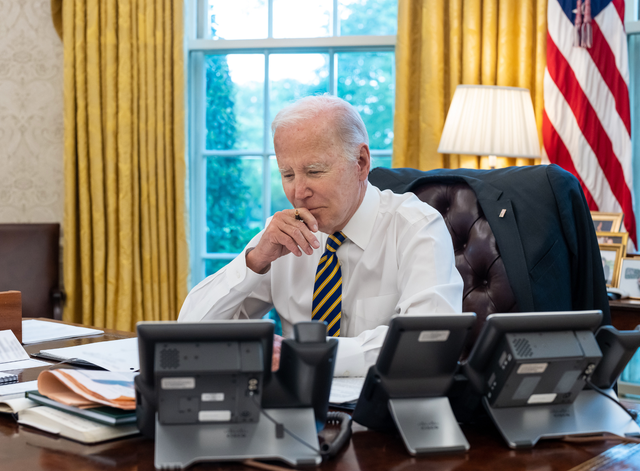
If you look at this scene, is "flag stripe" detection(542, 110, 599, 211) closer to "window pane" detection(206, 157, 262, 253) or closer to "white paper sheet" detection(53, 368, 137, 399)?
"window pane" detection(206, 157, 262, 253)

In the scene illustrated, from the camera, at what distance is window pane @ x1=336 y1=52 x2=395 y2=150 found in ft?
10.8

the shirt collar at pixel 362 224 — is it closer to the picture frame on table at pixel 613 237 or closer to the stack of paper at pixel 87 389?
the stack of paper at pixel 87 389

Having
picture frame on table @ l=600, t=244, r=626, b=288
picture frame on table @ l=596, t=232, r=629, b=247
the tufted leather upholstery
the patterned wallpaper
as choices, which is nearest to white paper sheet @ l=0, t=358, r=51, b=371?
the tufted leather upholstery

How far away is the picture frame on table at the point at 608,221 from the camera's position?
2.47 m

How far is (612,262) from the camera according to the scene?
91.5 inches

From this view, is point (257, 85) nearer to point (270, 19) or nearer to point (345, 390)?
point (270, 19)

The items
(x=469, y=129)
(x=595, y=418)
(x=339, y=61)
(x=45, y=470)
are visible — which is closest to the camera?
(x=45, y=470)

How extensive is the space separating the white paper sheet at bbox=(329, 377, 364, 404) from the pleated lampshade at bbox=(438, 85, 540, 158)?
164 cm

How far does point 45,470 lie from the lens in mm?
706

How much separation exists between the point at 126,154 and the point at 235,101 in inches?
26.2

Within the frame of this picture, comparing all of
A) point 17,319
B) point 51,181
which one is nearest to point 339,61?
point 51,181

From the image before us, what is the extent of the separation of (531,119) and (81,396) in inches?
86.6

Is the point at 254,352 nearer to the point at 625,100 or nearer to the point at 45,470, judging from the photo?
the point at 45,470

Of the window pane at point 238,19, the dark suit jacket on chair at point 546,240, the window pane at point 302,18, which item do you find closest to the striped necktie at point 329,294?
the dark suit jacket on chair at point 546,240
